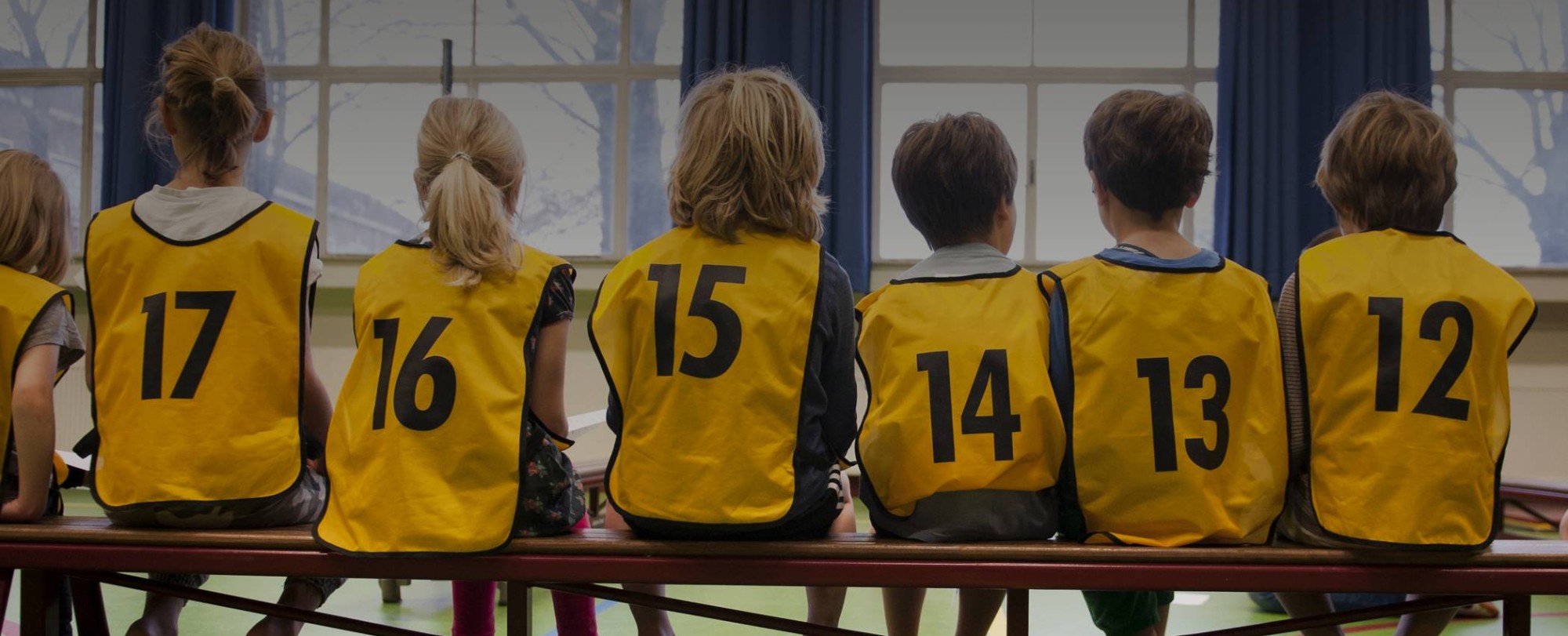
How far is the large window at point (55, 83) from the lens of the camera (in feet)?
21.5

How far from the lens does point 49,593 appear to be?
1852 millimetres

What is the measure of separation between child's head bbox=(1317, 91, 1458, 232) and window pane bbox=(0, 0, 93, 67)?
7216 millimetres

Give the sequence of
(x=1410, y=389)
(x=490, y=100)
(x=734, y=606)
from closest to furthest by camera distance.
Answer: (x=1410, y=389), (x=734, y=606), (x=490, y=100)

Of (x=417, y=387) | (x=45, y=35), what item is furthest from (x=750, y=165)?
(x=45, y=35)

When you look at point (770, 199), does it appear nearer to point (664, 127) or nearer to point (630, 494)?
point (630, 494)

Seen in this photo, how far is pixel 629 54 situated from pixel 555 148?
0.70 meters

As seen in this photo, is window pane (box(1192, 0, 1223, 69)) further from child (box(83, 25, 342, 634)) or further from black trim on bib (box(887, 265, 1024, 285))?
child (box(83, 25, 342, 634))

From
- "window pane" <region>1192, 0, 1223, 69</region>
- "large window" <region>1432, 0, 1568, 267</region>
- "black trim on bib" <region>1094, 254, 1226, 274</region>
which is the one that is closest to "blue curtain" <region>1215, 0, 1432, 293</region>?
"window pane" <region>1192, 0, 1223, 69</region>

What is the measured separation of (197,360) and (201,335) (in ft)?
0.14

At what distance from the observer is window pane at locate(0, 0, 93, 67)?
661 centimetres

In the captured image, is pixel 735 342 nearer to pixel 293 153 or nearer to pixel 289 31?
pixel 293 153

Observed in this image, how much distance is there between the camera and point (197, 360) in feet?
5.74

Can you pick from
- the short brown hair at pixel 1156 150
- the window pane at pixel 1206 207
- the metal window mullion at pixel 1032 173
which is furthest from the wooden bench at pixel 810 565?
the window pane at pixel 1206 207

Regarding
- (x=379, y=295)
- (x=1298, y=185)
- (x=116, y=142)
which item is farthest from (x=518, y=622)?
(x=116, y=142)
